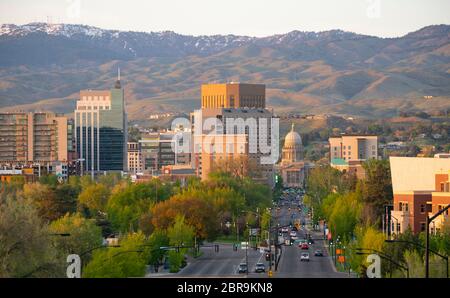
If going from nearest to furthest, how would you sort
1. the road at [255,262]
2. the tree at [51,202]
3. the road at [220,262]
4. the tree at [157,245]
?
the road at [255,262] → the road at [220,262] → the tree at [157,245] → the tree at [51,202]

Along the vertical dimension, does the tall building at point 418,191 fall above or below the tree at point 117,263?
above

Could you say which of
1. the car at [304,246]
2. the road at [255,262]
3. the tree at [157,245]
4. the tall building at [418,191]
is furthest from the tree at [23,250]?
the car at [304,246]

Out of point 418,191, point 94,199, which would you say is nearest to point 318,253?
point 418,191

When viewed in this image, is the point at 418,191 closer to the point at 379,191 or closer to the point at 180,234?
the point at 180,234

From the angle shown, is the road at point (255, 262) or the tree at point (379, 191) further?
the tree at point (379, 191)

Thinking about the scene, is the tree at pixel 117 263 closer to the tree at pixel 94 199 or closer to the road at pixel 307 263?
the road at pixel 307 263

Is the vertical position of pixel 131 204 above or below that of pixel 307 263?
above

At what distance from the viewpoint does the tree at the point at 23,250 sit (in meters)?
25.4

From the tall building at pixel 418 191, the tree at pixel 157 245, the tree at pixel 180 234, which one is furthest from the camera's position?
the tree at pixel 180 234

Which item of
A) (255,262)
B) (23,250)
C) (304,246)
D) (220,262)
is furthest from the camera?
(304,246)

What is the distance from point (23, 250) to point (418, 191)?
37963 mm

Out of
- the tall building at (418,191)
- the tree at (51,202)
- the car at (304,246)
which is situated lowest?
the car at (304,246)

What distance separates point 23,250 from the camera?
26.8 meters

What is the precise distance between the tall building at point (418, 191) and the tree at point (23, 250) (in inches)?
1227
